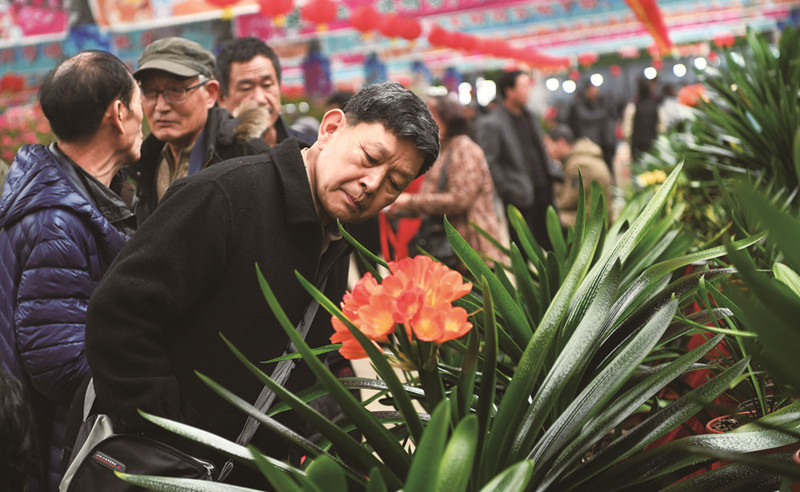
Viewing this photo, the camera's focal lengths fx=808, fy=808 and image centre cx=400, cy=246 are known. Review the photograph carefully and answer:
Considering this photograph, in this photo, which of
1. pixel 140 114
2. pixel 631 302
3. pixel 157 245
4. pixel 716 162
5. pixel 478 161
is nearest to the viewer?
pixel 631 302

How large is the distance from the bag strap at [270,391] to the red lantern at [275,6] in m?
10.2

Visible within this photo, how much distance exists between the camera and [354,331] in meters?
0.85

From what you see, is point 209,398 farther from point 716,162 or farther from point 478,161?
point 478,161

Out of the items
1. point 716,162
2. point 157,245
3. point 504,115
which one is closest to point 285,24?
point 504,115

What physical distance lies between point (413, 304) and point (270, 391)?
2.16ft

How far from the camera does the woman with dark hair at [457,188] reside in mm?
4000

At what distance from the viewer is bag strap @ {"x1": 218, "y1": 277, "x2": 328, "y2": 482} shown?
1368 millimetres

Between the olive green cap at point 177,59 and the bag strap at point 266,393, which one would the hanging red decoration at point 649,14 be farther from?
the bag strap at point 266,393

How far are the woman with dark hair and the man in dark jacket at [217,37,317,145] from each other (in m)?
1.25

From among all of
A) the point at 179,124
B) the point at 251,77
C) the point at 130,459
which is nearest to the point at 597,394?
the point at 130,459

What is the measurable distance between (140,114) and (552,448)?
1.49 m

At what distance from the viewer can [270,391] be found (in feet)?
4.50

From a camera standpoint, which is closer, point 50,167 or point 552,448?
point 552,448

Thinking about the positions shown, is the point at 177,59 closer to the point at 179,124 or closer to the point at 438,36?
the point at 179,124
